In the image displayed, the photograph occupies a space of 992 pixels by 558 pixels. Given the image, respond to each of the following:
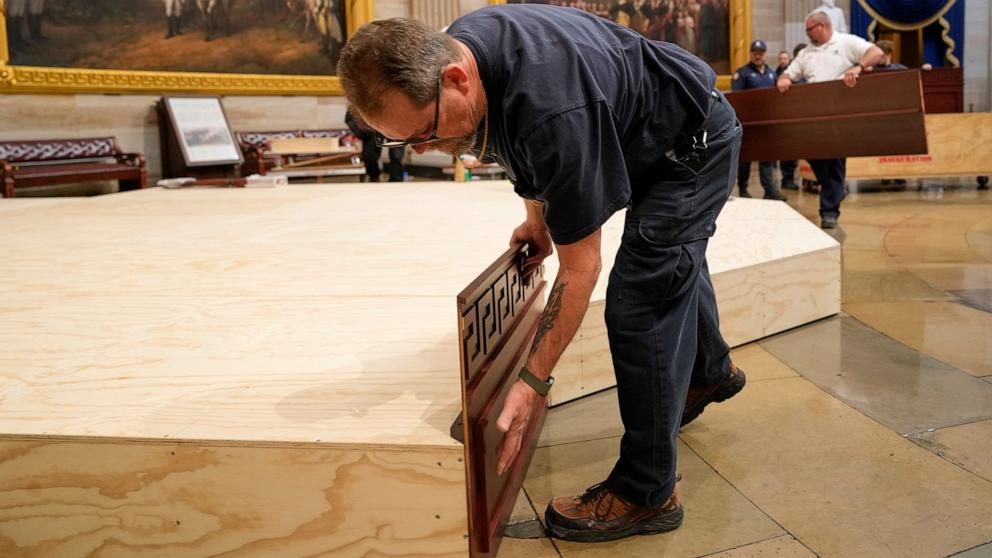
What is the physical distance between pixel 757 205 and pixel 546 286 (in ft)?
8.09

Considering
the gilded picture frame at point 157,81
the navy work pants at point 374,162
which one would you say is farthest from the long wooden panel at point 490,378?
A: the navy work pants at point 374,162

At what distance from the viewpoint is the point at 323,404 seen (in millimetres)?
1793

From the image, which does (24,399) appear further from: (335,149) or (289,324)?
(335,149)

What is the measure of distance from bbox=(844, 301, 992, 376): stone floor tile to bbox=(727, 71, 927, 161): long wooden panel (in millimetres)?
2362

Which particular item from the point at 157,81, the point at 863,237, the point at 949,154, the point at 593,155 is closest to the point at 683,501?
the point at 593,155

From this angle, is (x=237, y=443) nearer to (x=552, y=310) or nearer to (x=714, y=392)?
(x=552, y=310)

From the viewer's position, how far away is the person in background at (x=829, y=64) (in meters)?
6.25

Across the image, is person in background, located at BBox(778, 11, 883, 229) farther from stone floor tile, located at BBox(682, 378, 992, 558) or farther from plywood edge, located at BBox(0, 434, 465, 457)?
plywood edge, located at BBox(0, 434, 465, 457)

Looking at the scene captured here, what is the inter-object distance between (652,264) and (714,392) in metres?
0.82

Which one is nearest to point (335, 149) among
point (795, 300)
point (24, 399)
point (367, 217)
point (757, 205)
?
point (367, 217)

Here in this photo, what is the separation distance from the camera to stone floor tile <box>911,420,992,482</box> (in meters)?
2.18

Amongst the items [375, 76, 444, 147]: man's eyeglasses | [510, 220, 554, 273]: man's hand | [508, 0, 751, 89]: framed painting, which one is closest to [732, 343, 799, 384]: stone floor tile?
[510, 220, 554, 273]: man's hand

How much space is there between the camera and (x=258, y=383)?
1.94 m

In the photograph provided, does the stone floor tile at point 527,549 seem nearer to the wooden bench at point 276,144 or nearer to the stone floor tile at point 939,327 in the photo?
the stone floor tile at point 939,327
